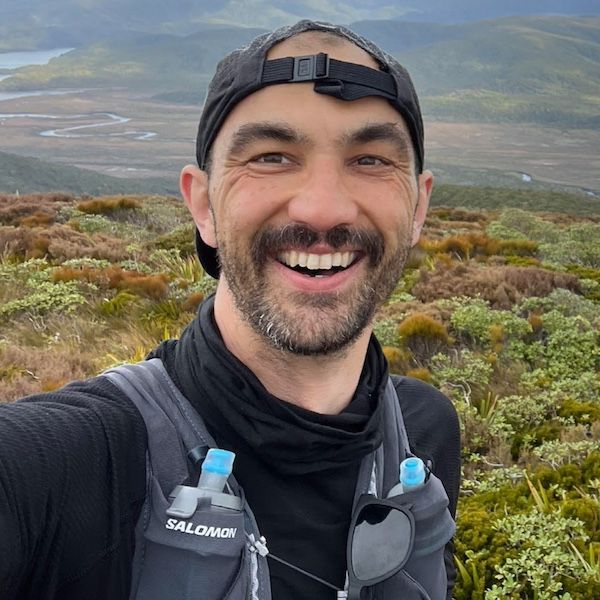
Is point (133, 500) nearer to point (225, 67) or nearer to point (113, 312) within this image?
point (225, 67)

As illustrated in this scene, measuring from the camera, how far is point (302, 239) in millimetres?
1851

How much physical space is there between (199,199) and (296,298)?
53cm

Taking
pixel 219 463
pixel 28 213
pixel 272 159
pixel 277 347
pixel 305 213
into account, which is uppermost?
pixel 272 159

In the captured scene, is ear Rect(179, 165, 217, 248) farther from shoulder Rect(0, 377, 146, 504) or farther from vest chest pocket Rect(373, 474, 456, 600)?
vest chest pocket Rect(373, 474, 456, 600)

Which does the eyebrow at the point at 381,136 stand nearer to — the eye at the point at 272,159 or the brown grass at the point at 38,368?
the eye at the point at 272,159

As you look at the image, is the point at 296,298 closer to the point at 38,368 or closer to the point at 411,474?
the point at 411,474

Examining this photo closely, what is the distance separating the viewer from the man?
1463 millimetres

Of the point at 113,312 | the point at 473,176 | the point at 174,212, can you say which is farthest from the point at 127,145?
the point at 113,312

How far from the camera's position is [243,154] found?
1.94 metres

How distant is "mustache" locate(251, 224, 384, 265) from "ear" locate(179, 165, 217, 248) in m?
0.27

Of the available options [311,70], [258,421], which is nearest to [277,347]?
[258,421]

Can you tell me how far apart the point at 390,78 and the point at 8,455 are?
1394mm

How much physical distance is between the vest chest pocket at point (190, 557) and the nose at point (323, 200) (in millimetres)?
777

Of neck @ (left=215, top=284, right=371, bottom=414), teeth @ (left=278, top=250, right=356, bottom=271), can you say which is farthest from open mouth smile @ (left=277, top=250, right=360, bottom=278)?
neck @ (left=215, top=284, right=371, bottom=414)
